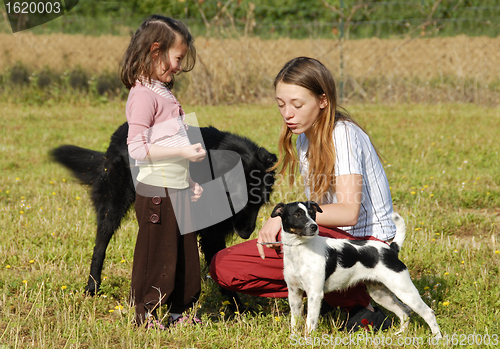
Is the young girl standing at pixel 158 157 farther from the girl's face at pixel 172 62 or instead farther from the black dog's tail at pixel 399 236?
the black dog's tail at pixel 399 236

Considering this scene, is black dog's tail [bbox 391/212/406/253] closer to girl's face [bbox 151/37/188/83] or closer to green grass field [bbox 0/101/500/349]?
green grass field [bbox 0/101/500/349]

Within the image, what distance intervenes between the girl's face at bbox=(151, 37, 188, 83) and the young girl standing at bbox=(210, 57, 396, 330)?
537mm

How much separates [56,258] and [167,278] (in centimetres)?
156

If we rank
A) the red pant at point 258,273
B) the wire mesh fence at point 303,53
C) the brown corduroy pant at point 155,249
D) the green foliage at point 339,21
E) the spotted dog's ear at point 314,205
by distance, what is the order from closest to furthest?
the spotted dog's ear at point 314,205, the brown corduroy pant at point 155,249, the red pant at point 258,273, the wire mesh fence at point 303,53, the green foliage at point 339,21

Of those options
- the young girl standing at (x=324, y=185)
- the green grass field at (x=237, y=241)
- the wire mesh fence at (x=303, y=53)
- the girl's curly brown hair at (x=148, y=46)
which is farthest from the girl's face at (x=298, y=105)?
the wire mesh fence at (x=303, y=53)

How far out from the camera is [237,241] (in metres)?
4.18

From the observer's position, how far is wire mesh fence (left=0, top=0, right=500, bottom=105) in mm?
10891

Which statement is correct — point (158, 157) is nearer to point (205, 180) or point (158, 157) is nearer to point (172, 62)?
point (172, 62)

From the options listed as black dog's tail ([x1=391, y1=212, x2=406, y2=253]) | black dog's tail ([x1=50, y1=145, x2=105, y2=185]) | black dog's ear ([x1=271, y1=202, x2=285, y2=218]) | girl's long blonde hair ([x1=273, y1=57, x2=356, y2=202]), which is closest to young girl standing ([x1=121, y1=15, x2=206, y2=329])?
black dog's ear ([x1=271, y1=202, x2=285, y2=218])

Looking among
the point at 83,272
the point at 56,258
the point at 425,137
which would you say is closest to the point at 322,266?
the point at 83,272

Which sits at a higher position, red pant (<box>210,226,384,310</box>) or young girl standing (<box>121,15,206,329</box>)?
young girl standing (<box>121,15,206,329</box>)

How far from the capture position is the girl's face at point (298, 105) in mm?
2635

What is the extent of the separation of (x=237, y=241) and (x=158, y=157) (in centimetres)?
186

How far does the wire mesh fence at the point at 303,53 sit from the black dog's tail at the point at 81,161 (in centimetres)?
672
